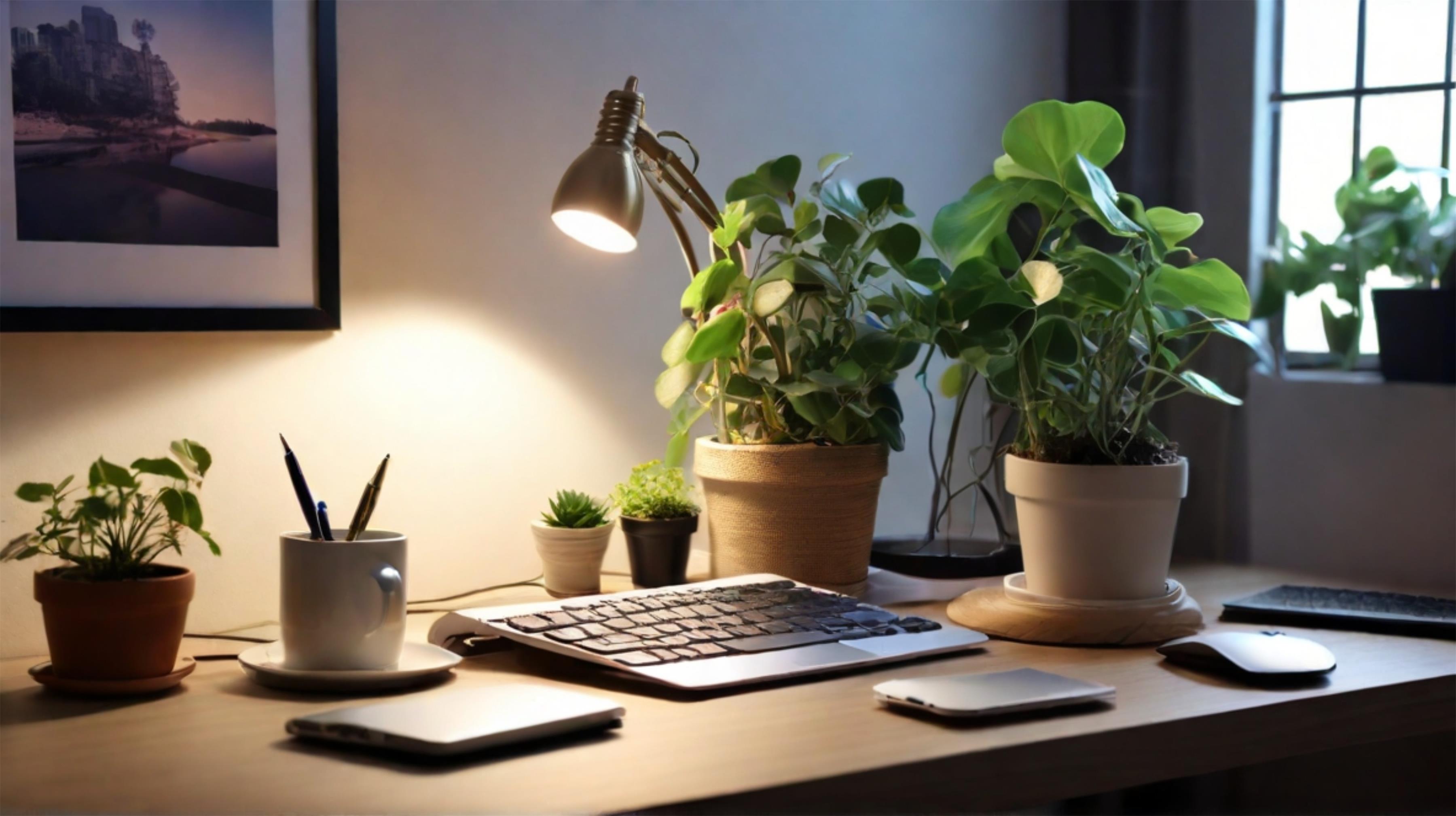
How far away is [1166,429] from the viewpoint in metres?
1.67

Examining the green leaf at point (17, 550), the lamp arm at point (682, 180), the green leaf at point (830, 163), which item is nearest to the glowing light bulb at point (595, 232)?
the lamp arm at point (682, 180)

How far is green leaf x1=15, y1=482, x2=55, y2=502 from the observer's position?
93 centimetres

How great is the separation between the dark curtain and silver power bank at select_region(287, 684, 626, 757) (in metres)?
1.07

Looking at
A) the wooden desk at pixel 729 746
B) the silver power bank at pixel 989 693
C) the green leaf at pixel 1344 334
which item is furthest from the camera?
the green leaf at pixel 1344 334

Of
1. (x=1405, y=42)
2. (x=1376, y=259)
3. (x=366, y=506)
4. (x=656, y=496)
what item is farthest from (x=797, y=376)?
(x=1405, y=42)

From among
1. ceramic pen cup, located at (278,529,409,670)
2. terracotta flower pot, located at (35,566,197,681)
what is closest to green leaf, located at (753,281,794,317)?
ceramic pen cup, located at (278,529,409,670)

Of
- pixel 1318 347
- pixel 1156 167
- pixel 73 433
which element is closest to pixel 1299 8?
pixel 1156 167

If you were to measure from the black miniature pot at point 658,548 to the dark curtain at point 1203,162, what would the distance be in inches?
28.7

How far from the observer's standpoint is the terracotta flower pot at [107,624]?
90cm

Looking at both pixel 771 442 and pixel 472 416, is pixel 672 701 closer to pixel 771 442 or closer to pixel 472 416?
pixel 771 442

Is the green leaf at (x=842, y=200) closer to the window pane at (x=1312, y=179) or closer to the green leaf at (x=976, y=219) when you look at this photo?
the green leaf at (x=976, y=219)

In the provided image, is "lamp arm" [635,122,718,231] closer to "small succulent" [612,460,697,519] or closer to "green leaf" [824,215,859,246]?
"green leaf" [824,215,859,246]

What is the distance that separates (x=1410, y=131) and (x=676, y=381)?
97 centimetres

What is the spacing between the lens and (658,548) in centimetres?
129
